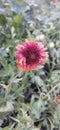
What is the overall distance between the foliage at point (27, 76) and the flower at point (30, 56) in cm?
10

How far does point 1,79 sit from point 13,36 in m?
0.21

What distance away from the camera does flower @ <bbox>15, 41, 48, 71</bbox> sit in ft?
3.77

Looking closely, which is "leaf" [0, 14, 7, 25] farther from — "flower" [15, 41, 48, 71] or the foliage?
"flower" [15, 41, 48, 71]

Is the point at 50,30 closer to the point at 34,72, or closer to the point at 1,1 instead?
the point at 34,72

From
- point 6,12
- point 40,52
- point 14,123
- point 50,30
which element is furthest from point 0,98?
point 6,12

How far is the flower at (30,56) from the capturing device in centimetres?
115

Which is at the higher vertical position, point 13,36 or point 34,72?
point 13,36

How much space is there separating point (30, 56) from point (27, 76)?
0.37 m

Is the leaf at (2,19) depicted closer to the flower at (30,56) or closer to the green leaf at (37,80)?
the green leaf at (37,80)

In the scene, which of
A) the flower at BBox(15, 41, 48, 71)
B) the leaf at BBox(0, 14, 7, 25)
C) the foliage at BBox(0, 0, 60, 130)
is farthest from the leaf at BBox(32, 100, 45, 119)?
the leaf at BBox(0, 14, 7, 25)

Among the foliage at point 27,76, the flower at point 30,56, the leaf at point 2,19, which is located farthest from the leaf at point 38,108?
the leaf at point 2,19

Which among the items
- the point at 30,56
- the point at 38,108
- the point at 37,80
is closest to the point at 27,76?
the point at 37,80

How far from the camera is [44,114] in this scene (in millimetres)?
1479

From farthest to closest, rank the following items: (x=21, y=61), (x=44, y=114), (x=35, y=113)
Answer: (x=44, y=114) < (x=35, y=113) < (x=21, y=61)
